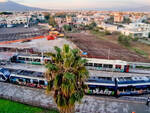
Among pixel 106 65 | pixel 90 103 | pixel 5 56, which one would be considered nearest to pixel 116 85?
pixel 90 103

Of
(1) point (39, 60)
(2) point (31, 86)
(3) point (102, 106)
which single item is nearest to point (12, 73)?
(2) point (31, 86)

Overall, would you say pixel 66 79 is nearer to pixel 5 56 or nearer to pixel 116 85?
pixel 116 85

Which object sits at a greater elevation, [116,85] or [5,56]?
[5,56]

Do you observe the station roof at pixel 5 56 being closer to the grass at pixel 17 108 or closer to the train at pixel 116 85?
the train at pixel 116 85

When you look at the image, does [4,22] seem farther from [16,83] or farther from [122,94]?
[122,94]

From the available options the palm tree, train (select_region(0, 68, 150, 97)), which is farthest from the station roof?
the palm tree

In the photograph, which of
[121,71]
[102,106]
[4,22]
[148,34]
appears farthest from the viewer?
[4,22]
